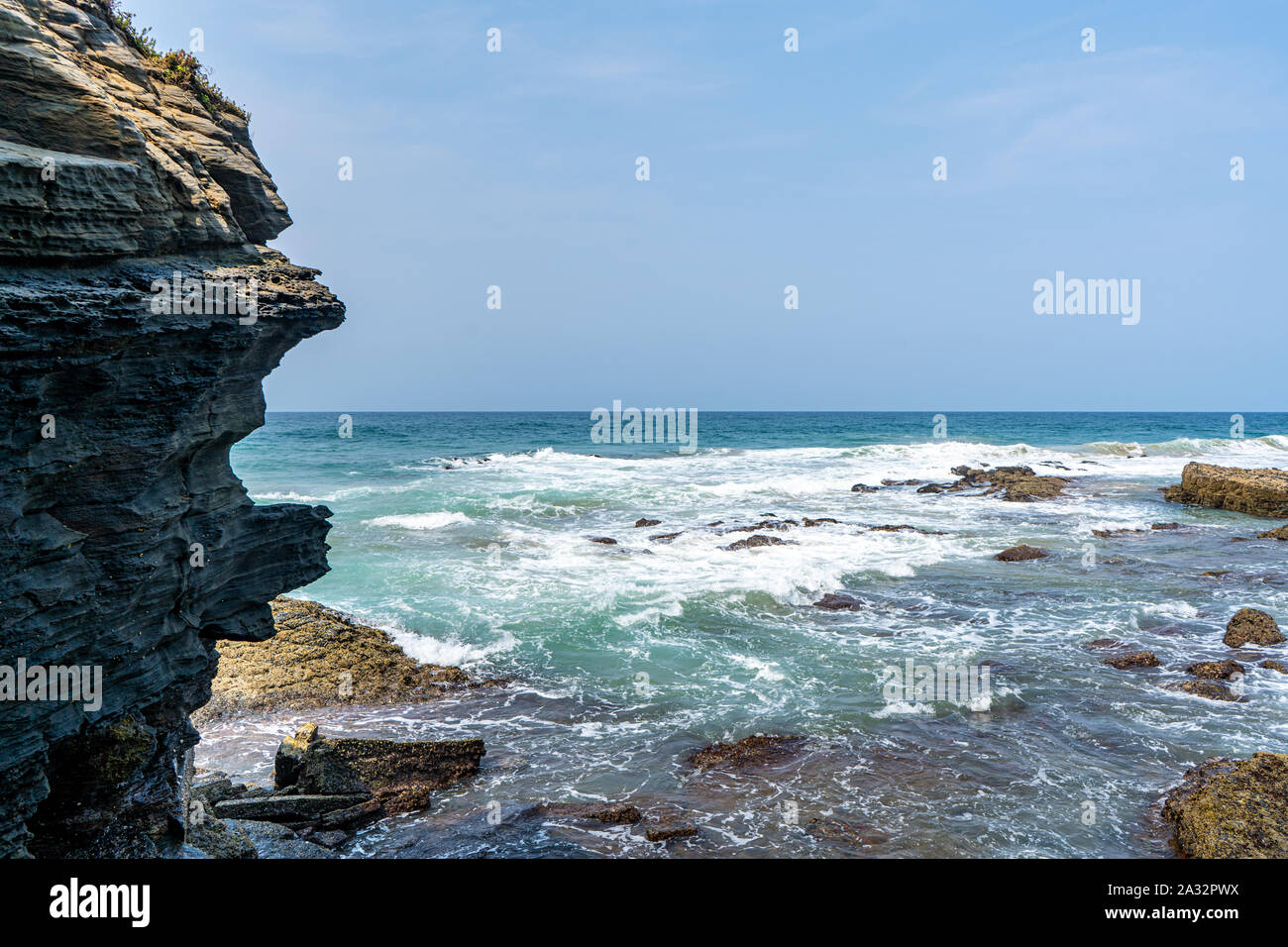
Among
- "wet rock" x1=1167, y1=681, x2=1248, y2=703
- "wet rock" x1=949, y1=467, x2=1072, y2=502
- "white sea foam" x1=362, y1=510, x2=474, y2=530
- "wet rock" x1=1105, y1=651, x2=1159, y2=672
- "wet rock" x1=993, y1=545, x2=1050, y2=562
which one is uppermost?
"wet rock" x1=949, y1=467, x2=1072, y2=502

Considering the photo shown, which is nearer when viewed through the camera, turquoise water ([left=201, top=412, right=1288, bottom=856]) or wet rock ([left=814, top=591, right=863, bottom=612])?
turquoise water ([left=201, top=412, right=1288, bottom=856])

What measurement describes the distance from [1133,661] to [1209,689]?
144cm

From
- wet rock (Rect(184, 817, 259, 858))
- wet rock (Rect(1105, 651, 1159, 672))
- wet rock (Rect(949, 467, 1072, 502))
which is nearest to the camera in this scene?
wet rock (Rect(184, 817, 259, 858))

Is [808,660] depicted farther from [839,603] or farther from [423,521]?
[423,521]

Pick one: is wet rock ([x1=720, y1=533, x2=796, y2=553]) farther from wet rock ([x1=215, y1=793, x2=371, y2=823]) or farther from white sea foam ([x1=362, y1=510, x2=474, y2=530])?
wet rock ([x1=215, y1=793, x2=371, y2=823])

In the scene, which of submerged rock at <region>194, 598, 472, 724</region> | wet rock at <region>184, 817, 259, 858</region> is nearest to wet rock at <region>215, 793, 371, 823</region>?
wet rock at <region>184, 817, 259, 858</region>

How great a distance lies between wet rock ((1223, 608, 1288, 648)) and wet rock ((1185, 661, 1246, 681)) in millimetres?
1387

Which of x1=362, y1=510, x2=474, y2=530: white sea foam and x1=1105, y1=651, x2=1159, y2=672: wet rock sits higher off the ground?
x1=362, y1=510, x2=474, y2=530: white sea foam

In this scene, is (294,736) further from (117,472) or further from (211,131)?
(211,131)

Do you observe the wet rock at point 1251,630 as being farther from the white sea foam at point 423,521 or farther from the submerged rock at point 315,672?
the white sea foam at point 423,521

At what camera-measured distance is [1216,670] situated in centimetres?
1338

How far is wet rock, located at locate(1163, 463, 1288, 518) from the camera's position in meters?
29.1

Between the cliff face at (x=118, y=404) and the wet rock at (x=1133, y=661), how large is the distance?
1377 centimetres

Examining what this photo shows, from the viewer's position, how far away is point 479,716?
12.6 m
